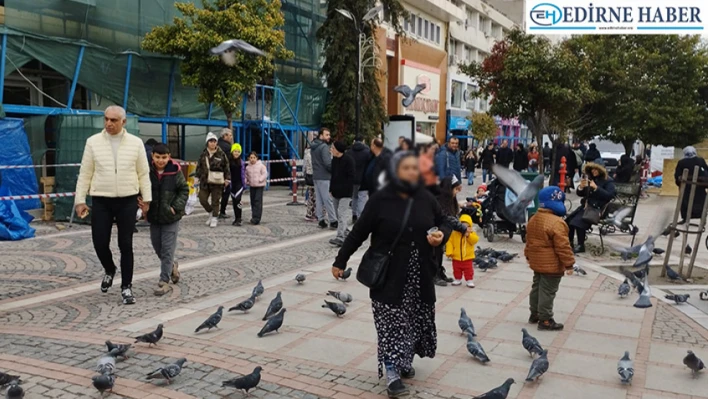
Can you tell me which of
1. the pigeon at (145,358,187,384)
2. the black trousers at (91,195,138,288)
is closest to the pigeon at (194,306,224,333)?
the pigeon at (145,358,187,384)

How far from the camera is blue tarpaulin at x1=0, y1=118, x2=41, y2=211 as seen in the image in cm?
1202

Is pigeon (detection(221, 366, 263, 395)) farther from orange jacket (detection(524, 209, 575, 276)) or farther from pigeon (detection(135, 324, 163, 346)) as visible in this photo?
orange jacket (detection(524, 209, 575, 276))

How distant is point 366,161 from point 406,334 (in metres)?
6.70

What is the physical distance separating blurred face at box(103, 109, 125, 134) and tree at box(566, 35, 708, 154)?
20378 mm

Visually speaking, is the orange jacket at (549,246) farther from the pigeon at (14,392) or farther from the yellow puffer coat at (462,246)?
the pigeon at (14,392)

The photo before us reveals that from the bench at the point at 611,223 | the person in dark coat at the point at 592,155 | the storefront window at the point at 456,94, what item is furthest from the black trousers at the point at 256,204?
the storefront window at the point at 456,94

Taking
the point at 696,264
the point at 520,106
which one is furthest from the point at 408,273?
the point at 520,106

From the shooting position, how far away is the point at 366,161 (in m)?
10.9

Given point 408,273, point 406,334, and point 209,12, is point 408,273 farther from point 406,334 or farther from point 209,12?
point 209,12

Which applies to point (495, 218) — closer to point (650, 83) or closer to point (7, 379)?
point (7, 379)

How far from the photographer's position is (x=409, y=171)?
2.34m

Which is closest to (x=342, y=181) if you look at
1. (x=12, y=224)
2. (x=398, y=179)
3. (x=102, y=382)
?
(x=12, y=224)

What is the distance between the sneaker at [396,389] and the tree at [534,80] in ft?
55.9

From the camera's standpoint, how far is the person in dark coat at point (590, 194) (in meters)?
10.3
